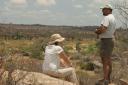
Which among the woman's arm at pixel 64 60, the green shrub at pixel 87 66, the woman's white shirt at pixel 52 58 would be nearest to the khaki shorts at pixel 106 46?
the woman's arm at pixel 64 60

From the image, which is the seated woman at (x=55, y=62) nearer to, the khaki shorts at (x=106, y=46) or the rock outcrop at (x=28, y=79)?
the rock outcrop at (x=28, y=79)

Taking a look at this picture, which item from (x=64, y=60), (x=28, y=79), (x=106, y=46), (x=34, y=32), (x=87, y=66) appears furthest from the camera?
(x=34, y=32)

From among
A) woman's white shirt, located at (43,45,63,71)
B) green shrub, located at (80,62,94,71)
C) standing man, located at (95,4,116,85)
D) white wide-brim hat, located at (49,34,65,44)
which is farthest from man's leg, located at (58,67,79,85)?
green shrub, located at (80,62,94,71)

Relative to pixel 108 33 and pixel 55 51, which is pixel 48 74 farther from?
pixel 108 33

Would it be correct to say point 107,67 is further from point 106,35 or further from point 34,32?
point 34,32

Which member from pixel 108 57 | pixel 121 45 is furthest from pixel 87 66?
pixel 108 57

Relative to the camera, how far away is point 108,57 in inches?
366

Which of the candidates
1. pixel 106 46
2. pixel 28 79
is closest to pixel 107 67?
pixel 106 46

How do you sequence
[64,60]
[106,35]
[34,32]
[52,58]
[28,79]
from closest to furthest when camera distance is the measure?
[28,79] < [52,58] < [64,60] < [106,35] < [34,32]

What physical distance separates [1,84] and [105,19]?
403 centimetres

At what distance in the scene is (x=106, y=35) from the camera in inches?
361

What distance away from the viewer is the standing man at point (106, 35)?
9.02m

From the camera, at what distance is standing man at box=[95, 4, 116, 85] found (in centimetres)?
902

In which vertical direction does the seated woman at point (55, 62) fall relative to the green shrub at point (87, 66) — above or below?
above
